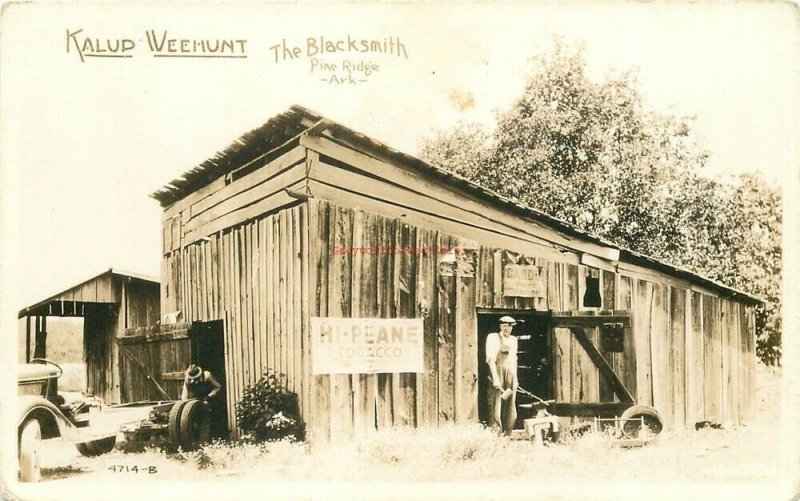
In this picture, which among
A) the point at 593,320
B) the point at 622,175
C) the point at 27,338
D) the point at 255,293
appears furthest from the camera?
the point at 622,175

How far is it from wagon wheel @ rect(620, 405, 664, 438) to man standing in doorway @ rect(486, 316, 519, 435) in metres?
1.21

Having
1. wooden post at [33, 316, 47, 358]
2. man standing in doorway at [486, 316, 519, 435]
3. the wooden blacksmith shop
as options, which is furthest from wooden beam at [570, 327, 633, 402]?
wooden post at [33, 316, 47, 358]

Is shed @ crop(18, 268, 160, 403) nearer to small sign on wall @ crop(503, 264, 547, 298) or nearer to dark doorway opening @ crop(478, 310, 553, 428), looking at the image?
dark doorway opening @ crop(478, 310, 553, 428)

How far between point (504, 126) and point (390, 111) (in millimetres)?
1633

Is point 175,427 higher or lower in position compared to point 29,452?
higher

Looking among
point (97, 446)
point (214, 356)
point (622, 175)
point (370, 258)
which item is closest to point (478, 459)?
point (370, 258)

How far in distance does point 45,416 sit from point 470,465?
426 cm

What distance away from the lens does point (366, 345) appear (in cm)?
735

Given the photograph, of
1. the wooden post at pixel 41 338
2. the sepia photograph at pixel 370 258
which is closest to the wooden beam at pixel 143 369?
the sepia photograph at pixel 370 258

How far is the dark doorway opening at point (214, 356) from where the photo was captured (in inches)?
298

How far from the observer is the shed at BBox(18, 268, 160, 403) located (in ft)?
25.2

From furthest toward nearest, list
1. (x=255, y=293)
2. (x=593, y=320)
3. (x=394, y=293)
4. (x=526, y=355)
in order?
(x=526, y=355), (x=593, y=320), (x=255, y=293), (x=394, y=293)

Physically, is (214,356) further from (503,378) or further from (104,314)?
(503,378)

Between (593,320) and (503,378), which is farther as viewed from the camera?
(503,378)
